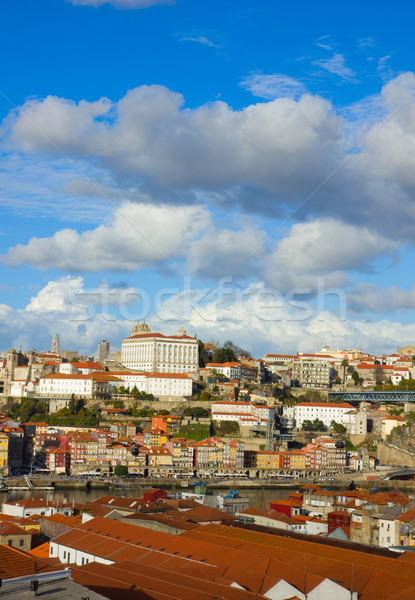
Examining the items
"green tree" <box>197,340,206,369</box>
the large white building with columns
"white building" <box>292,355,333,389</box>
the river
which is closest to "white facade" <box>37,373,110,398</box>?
the large white building with columns

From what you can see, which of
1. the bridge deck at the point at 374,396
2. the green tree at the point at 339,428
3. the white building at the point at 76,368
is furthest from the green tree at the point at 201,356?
the green tree at the point at 339,428

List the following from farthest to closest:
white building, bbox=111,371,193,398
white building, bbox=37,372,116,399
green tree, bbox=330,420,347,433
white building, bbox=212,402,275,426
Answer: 1. white building, bbox=111,371,193,398
2. white building, bbox=37,372,116,399
3. green tree, bbox=330,420,347,433
4. white building, bbox=212,402,275,426

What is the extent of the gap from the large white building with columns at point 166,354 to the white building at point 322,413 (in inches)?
388

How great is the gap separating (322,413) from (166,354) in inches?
535

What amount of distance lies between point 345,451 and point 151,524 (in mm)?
35219

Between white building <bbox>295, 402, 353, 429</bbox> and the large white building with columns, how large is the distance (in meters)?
9.86

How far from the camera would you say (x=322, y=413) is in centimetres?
5969

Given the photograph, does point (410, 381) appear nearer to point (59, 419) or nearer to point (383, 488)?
point (383, 488)

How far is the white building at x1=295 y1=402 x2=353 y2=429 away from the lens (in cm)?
5947

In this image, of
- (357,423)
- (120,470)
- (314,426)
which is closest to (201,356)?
(314,426)

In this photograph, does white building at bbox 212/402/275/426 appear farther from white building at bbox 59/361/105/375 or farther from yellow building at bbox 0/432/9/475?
yellow building at bbox 0/432/9/475

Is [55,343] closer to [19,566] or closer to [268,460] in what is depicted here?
[268,460]

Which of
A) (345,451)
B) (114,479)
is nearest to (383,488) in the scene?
(345,451)

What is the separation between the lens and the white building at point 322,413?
59.5 meters
